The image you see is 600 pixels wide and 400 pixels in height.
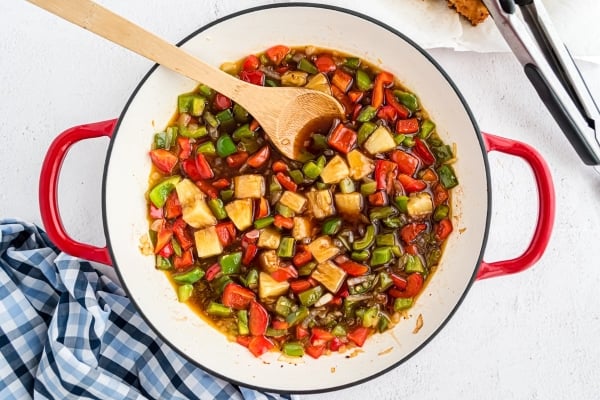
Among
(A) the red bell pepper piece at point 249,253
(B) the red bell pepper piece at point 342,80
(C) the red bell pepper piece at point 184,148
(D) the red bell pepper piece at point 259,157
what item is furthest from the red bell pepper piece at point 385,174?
(C) the red bell pepper piece at point 184,148

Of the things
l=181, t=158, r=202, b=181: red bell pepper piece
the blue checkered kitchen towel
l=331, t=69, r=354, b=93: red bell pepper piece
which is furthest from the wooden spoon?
the blue checkered kitchen towel

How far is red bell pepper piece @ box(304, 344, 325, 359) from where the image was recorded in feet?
9.75

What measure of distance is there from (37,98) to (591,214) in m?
2.46

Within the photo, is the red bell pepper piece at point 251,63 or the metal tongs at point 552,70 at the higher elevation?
the red bell pepper piece at point 251,63

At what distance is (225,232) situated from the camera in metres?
2.94

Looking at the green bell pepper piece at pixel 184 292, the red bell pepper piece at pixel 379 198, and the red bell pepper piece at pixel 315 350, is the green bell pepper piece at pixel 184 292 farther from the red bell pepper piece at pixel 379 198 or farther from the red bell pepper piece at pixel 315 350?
the red bell pepper piece at pixel 379 198

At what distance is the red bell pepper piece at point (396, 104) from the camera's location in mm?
2982

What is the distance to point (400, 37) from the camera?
2.81 m

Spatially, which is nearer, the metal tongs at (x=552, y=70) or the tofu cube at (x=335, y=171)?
the metal tongs at (x=552, y=70)

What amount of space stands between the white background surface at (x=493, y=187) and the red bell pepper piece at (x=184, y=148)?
0.33 m

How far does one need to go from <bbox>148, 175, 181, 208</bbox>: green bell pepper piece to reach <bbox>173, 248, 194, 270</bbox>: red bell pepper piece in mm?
235

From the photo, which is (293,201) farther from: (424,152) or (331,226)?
(424,152)

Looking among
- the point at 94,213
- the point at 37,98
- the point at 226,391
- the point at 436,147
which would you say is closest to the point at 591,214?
the point at 436,147

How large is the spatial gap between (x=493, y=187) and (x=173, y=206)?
1378mm
